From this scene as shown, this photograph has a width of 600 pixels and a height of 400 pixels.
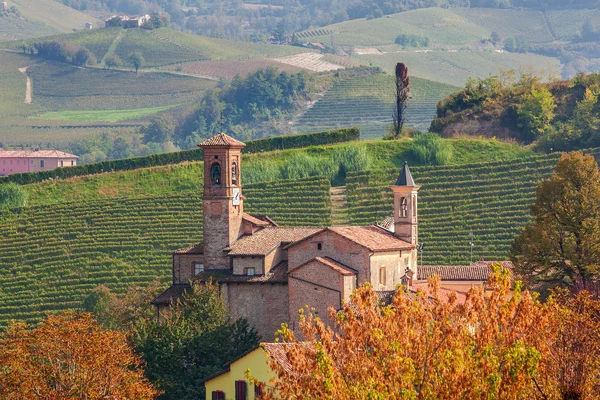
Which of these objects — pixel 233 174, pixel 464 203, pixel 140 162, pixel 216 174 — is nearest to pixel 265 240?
pixel 233 174

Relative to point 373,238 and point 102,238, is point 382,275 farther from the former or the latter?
point 102,238

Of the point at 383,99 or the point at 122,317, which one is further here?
the point at 383,99

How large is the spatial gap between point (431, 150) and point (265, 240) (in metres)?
33.9

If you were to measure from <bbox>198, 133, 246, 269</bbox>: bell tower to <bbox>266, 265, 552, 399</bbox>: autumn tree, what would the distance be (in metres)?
31.6

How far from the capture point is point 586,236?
57125 mm

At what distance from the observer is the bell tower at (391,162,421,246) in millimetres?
60469

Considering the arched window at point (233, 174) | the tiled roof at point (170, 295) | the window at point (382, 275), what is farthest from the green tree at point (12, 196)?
the window at point (382, 275)

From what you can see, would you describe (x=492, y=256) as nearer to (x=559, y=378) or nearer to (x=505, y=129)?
(x=505, y=129)

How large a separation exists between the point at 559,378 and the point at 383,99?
13755 cm

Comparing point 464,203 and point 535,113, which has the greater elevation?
point 535,113

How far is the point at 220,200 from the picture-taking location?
198ft

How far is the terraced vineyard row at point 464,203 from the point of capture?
247ft

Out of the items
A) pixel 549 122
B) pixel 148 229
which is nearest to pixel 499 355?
pixel 148 229

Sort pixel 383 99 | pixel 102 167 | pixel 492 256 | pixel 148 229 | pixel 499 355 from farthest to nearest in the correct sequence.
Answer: pixel 383 99, pixel 102 167, pixel 148 229, pixel 492 256, pixel 499 355
